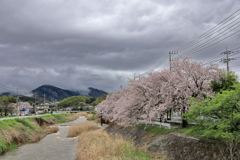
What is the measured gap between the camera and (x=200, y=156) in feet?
52.5

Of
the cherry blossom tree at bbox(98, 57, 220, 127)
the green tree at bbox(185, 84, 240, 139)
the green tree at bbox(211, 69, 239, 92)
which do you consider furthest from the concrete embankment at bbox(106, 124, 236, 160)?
the green tree at bbox(211, 69, 239, 92)

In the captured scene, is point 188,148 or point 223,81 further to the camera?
point 223,81

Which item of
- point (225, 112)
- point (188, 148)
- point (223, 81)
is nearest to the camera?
point (225, 112)

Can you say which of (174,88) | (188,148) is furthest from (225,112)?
(174,88)

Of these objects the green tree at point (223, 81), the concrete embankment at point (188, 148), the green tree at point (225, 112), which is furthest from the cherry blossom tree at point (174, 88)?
the green tree at point (225, 112)

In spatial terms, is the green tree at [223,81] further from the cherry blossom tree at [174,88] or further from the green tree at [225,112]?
the green tree at [225,112]

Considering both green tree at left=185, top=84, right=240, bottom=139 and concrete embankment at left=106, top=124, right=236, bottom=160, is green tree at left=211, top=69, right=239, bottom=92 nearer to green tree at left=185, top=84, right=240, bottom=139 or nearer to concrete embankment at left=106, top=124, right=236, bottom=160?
concrete embankment at left=106, top=124, right=236, bottom=160

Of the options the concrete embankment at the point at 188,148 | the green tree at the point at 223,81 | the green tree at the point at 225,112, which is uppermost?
the green tree at the point at 223,81

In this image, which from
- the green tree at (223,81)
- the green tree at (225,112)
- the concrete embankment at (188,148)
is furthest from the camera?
the green tree at (223,81)

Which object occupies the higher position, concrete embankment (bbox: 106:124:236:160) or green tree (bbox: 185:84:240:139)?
green tree (bbox: 185:84:240:139)

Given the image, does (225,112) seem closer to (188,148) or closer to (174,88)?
(188,148)

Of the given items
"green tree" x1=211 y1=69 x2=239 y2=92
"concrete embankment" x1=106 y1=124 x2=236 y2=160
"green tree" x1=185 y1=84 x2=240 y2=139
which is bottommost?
"concrete embankment" x1=106 y1=124 x2=236 y2=160

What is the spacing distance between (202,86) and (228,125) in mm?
14024

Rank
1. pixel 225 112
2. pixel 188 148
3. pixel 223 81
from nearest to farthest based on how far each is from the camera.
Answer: pixel 225 112, pixel 188 148, pixel 223 81
